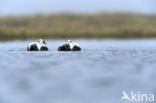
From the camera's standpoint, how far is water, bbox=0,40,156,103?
55.2 feet

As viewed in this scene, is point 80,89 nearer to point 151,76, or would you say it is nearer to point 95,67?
point 151,76

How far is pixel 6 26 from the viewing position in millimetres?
74312

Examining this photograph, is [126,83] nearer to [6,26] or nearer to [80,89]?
[80,89]

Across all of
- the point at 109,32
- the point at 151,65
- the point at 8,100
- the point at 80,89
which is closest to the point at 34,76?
the point at 80,89

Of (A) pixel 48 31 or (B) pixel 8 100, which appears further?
(A) pixel 48 31

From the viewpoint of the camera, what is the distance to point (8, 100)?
1627 cm

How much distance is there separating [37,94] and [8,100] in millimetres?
1250

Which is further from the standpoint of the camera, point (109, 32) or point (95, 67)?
point (109, 32)

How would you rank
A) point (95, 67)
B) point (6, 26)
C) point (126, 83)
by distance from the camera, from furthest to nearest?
point (6, 26)
point (95, 67)
point (126, 83)

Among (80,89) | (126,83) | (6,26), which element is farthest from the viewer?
(6,26)

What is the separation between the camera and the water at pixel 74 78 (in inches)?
662

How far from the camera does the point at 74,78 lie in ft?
68.7

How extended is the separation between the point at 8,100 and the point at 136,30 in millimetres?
60530

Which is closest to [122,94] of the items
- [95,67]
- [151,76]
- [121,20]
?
[151,76]
